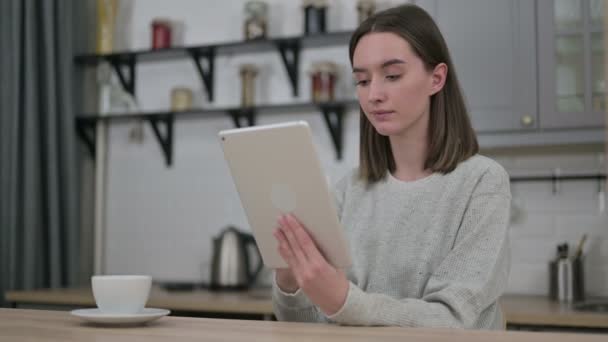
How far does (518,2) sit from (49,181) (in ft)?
6.49

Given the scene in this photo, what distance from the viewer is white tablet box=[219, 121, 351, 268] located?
1111 mm

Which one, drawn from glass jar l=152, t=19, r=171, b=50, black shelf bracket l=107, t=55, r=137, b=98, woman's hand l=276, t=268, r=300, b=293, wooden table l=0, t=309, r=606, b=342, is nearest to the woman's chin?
woman's hand l=276, t=268, r=300, b=293

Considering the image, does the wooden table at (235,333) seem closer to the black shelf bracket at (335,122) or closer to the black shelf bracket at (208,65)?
the black shelf bracket at (335,122)

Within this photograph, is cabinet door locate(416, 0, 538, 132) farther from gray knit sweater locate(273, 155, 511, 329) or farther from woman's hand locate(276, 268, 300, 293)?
woman's hand locate(276, 268, 300, 293)

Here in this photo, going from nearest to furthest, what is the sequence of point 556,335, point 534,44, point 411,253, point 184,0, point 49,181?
1. point 556,335
2. point 411,253
3. point 534,44
4. point 49,181
5. point 184,0

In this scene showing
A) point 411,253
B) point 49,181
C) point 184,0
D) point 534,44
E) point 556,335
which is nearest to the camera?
A: point 556,335

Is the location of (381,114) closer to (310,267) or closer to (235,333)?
(310,267)

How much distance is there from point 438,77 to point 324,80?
1.55m

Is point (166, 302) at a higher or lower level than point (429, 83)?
lower

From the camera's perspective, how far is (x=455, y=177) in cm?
147

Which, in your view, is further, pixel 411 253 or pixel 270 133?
pixel 411 253

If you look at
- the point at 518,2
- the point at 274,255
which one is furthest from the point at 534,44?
the point at 274,255

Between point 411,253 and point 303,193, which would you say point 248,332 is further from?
point 411,253

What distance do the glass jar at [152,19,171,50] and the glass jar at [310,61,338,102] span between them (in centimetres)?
74
